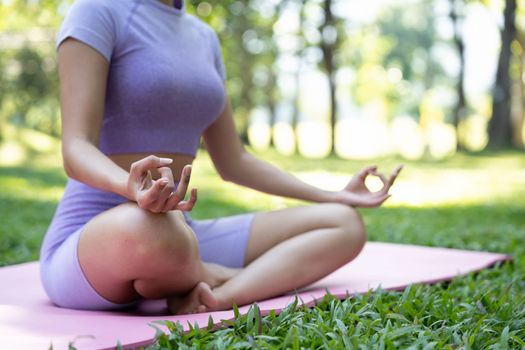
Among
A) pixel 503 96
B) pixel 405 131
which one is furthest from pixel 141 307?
pixel 405 131

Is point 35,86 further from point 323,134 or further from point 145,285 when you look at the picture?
point 323,134

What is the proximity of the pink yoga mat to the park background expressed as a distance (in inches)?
6.0

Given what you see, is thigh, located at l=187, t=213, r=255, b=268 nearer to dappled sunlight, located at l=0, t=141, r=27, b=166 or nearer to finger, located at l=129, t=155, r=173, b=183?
finger, located at l=129, t=155, r=173, b=183

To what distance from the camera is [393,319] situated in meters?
1.94

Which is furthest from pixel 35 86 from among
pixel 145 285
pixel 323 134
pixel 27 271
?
pixel 323 134

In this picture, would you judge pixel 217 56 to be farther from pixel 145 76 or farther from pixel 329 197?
pixel 329 197

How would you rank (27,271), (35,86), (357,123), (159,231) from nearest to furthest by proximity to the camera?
(159,231) < (27,271) < (35,86) < (357,123)

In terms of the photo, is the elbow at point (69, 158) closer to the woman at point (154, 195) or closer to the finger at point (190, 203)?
the woman at point (154, 195)

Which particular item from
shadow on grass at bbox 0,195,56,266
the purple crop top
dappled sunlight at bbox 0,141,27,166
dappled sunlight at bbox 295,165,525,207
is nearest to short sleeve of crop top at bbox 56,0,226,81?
the purple crop top

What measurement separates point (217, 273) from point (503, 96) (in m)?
14.5

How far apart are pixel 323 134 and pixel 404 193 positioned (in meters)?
26.0

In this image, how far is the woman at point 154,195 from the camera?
180cm

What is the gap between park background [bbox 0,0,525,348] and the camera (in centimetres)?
215

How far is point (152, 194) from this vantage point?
1.62 meters
